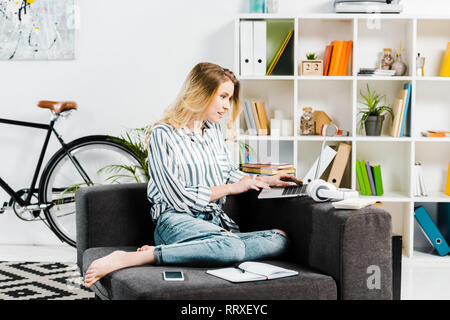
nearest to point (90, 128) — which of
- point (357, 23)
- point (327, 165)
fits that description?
point (327, 165)

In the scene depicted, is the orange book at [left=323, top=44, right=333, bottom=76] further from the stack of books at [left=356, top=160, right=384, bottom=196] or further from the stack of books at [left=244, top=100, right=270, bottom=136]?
the stack of books at [left=356, top=160, right=384, bottom=196]

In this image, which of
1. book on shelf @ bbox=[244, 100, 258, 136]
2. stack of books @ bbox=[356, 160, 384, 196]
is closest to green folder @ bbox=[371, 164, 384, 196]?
stack of books @ bbox=[356, 160, 384, 196]

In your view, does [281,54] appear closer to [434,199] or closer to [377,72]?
[377,72]

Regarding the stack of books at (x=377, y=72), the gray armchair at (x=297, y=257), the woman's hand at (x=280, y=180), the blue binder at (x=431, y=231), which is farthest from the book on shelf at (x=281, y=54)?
the gray armchair at (x=297, y=257)

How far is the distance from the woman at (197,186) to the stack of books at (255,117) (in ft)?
3.71

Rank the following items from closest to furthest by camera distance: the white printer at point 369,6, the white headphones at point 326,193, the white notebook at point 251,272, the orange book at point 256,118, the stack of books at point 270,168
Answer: the white notebook at point 251,272
the white headphones at point 326,193
the stack of books at point 270,168
the white printer at point 369,6
the orange book at point 256,118

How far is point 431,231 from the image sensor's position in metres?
3.53

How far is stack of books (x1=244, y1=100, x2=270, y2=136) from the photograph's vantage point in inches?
139

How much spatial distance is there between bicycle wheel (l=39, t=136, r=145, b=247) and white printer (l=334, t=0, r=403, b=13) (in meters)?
1.54

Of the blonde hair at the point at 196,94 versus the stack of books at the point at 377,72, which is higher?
the stack of books at the point at 377,72

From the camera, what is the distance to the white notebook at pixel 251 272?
65.0 inches

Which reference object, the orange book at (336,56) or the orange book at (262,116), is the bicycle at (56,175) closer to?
the orange book at (262,116)

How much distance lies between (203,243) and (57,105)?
77.9 inches

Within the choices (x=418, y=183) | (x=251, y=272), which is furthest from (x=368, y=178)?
(x=251, y=272)
